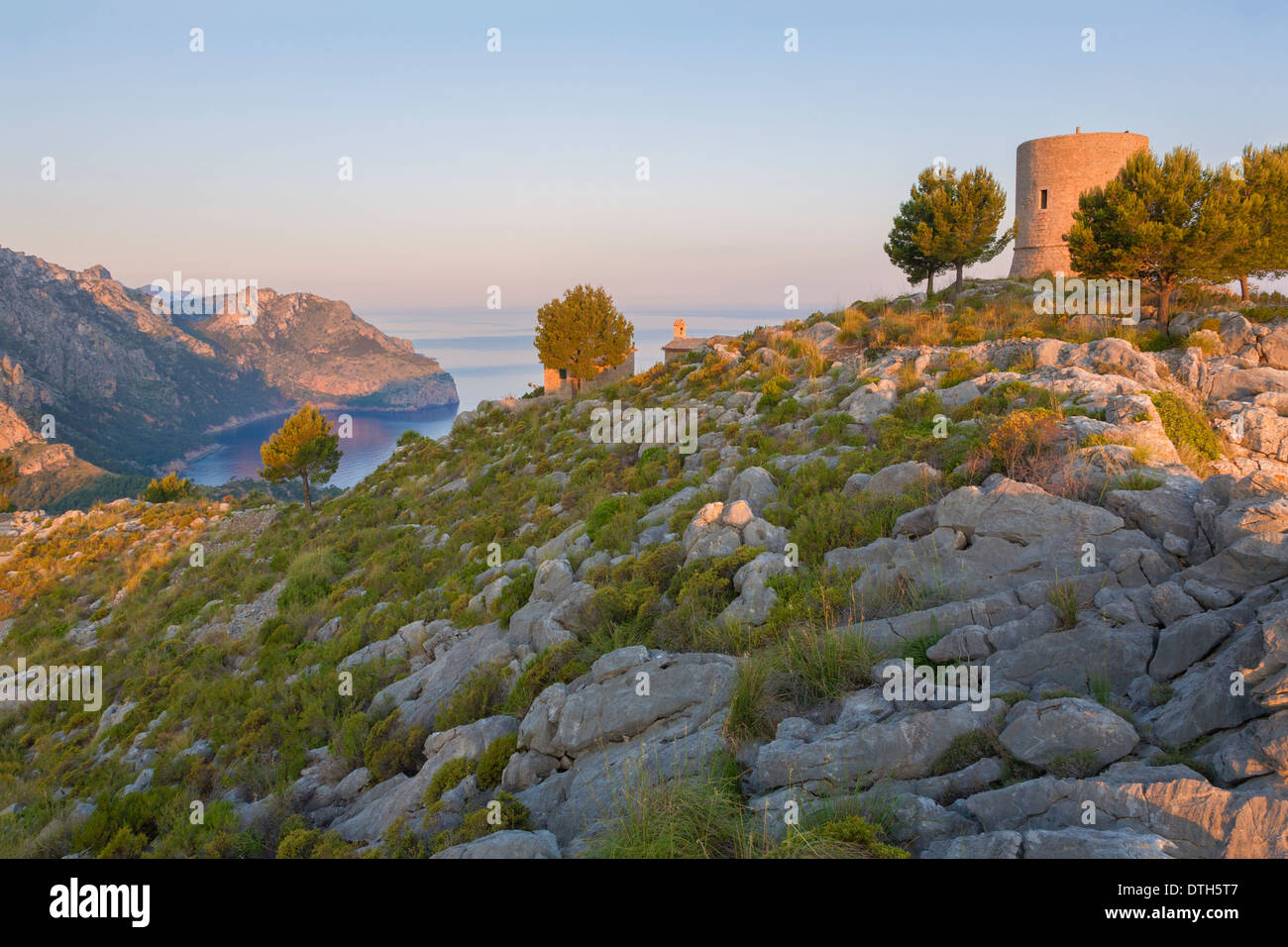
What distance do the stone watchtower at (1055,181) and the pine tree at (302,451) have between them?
129 feet

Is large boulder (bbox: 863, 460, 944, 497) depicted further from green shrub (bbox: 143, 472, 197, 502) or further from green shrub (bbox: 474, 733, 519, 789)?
green shrub (bbox: 143, 472, 197, 502)

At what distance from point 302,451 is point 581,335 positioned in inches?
699

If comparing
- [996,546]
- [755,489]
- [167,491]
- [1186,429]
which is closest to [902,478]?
[996,546]

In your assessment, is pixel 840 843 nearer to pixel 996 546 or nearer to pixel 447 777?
pixel 447 777

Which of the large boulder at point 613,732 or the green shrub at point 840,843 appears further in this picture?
the large boulder at point 613,732

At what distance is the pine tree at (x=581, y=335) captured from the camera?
39.0m

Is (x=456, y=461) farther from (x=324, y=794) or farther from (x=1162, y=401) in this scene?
(x=1162, y=401)

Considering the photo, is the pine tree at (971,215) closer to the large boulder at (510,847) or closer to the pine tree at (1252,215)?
the pine tree at (1252,215)

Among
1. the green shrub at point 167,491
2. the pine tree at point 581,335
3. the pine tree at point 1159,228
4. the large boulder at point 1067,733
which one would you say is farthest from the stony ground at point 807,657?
the green shrub at point 167,491

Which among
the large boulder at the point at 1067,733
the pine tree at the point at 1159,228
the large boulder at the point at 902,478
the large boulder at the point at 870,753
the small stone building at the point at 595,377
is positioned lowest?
the large boulder at the point at 870,753

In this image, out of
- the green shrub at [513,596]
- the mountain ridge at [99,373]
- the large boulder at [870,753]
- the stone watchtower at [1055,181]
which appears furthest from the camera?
the mountain ridge at [99,373]

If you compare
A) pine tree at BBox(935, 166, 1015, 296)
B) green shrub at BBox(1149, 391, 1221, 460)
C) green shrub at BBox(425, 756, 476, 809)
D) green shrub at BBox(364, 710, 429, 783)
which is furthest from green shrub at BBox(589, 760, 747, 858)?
pine tree at BBox(935, 166, 1015, 296)

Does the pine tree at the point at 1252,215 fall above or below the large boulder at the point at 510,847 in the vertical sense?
above

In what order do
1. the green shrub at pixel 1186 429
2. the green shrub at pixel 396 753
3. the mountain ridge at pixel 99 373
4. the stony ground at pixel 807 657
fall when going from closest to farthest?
the stony ground at pixel 807 657, the green shrub at pixel 396 753, the green shrub at pixel 1186 429, the mountain ridge at pixel 99 373
